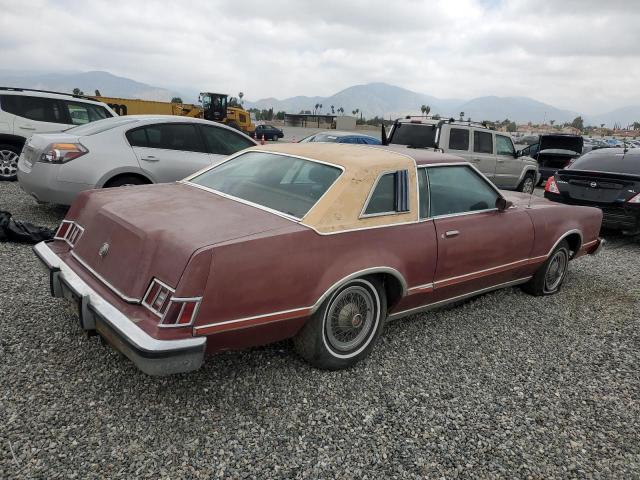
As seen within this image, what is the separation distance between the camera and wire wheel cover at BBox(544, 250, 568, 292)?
479 cm

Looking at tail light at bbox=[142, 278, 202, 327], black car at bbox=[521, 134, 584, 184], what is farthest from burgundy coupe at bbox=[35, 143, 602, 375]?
black car at bbox=[521, 134, 584, 184]

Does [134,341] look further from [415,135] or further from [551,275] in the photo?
[415,135]

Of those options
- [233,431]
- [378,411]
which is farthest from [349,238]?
[233,431]

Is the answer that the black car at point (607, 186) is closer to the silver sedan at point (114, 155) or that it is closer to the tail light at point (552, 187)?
the tail light at point (552, 187)

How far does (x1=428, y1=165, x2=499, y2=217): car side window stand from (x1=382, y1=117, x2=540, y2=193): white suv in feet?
17.3

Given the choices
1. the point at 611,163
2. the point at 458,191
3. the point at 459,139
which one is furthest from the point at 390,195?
the point at 459,139

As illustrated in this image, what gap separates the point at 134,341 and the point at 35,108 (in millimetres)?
7725

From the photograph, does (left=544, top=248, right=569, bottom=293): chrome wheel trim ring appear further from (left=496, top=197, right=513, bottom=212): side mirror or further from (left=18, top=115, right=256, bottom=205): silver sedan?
(left=18, top=115, right=256, bottom=205): silver sedan

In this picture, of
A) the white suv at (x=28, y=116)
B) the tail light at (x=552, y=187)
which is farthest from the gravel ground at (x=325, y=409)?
the white suv at (x=28, y=116)

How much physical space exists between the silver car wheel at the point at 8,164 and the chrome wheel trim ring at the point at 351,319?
751cm

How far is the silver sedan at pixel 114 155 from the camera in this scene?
5.44 metres

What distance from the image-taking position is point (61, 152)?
5.43 metres

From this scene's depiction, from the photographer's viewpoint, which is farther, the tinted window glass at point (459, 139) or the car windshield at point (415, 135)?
the tinted window glass at point (459, 139)

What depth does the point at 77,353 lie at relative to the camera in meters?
3.00
